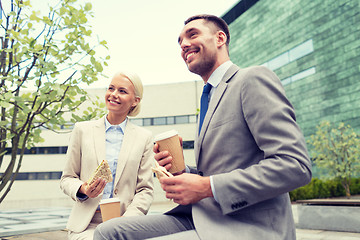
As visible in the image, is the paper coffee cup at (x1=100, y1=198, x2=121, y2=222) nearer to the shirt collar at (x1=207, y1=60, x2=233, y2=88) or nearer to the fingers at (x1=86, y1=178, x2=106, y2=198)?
the fingers at (x1=86, y1=178, x2=106, y2=198)

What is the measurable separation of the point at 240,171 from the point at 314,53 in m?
31.3

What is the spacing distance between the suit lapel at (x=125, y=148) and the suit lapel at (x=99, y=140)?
0.16m

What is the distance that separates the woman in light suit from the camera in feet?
8.45

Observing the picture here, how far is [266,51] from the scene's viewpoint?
35.3m

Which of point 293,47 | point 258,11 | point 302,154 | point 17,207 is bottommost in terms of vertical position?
point 17,207

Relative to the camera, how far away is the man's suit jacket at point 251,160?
1.37 metres

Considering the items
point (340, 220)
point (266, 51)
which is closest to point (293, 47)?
point (266, 51)

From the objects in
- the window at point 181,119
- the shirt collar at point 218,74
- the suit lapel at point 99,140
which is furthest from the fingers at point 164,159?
the window at point 181,119

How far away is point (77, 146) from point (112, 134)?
1.15ft

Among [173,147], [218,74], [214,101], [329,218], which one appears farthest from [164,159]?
[329,218]

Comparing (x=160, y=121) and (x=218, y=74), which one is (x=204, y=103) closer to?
(x=218, y=74)

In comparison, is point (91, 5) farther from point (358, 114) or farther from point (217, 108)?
point (358, 114)

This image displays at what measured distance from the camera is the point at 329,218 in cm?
827

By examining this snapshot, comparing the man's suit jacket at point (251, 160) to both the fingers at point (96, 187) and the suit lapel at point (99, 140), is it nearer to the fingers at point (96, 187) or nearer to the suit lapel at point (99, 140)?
the fingers at point (96, 187)
